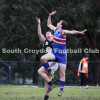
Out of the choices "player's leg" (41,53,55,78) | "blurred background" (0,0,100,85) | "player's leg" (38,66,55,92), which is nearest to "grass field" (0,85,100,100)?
"player's leg" (38,66,55,92)

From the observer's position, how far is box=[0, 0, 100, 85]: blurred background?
2206 cm

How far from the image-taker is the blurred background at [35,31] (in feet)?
72.4

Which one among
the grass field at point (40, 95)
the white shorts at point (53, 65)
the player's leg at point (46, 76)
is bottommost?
the grass field at point (40, 95)

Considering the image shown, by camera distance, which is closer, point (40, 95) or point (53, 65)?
point (53, 65)

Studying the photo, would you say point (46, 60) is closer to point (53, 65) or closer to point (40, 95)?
point (53, 65)

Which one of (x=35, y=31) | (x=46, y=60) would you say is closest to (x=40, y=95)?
(x=46, y=60)

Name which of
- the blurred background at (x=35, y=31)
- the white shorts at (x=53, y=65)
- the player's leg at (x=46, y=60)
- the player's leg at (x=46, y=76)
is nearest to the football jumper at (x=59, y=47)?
the player's leg at (x=46, y=60)

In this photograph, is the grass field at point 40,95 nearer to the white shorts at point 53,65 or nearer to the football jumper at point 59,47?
the white shorts at point 53,65

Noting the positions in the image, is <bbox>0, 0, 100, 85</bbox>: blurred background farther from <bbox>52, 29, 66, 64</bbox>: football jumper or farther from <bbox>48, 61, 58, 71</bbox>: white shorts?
<bbox>52, 29, 66, 64</bbox>: football jumper

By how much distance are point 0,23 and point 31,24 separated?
3117 mm

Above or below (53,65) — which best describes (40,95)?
below

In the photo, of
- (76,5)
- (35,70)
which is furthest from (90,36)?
(35,70)

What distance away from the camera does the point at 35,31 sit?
2741cm

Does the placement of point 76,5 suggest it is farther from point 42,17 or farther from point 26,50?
point 26,50
